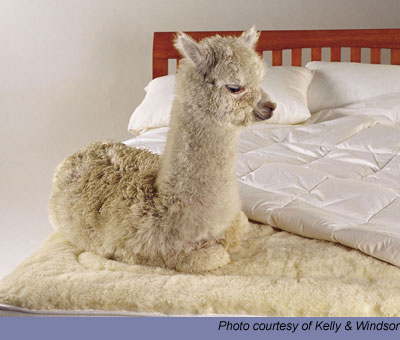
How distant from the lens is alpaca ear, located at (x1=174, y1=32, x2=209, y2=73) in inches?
49.3

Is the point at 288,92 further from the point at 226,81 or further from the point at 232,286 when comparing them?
the point at 232,286

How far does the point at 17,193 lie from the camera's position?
3.12 metres

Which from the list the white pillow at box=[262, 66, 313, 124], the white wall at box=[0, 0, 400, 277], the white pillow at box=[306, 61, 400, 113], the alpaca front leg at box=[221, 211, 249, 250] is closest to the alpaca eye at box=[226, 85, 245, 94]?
the alpaca front leg at box=[221, 211, 249, 250]

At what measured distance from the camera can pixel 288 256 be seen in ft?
4.54

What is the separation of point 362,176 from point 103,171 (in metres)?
1.00

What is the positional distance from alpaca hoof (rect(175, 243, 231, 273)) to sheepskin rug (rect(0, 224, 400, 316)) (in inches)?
0.8

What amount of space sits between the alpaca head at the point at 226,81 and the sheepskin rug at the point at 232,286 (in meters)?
0.36

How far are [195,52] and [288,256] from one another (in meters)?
0.54

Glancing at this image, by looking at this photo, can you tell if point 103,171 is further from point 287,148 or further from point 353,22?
point 353,22

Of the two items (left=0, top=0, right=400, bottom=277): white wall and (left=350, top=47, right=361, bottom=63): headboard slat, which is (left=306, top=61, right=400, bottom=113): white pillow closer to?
(left=350, top=47, right=361, bottom=63): headboard slat

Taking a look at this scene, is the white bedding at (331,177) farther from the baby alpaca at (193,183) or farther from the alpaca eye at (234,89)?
the alpaca eye at (234,89)

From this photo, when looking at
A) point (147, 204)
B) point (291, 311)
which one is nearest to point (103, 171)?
point (147, 204)

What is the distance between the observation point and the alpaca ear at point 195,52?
1.25 m

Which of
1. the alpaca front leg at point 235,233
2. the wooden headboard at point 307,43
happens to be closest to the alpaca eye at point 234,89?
the alpaca front leg at point 235,233
